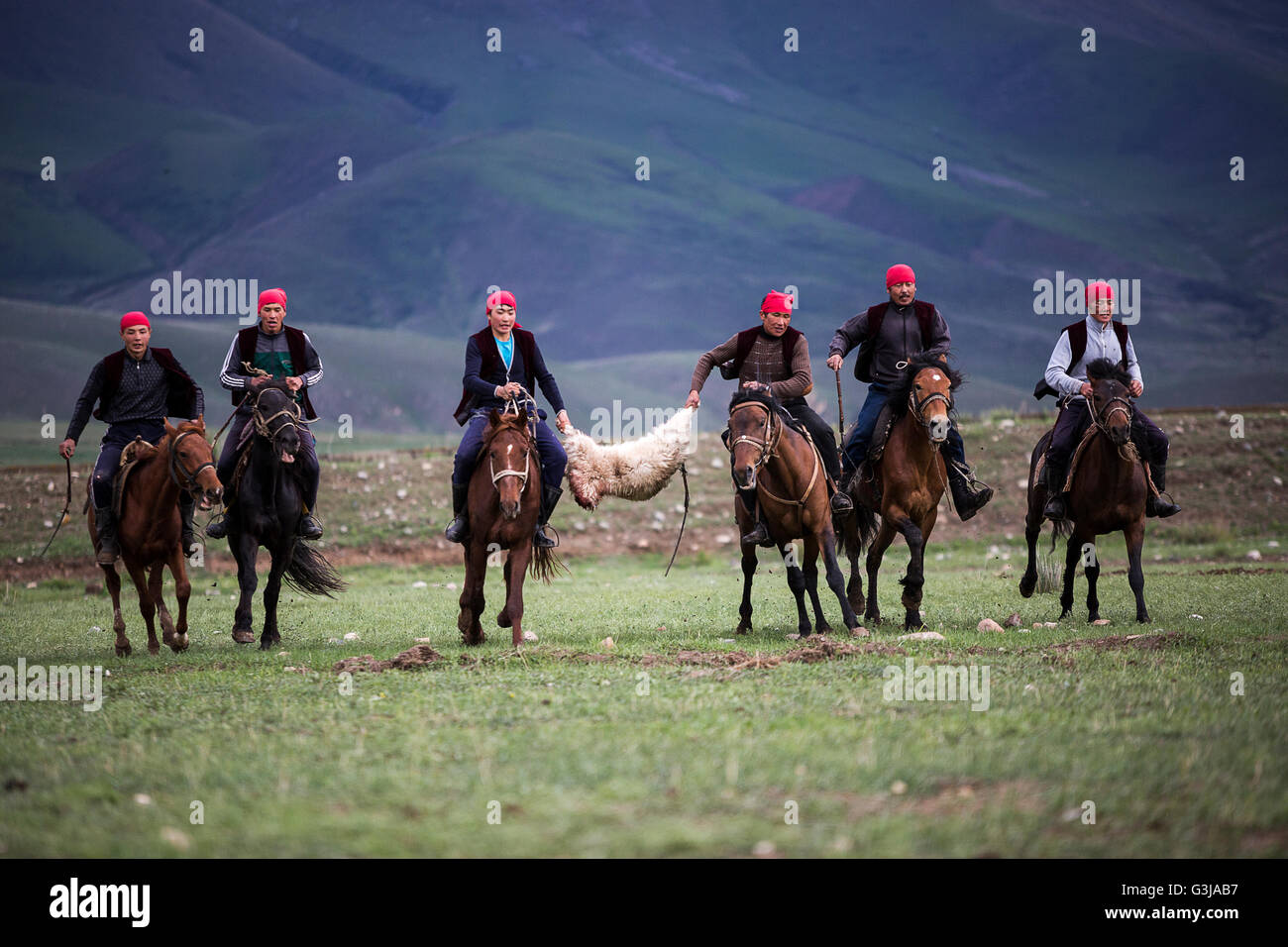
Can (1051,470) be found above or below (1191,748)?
above

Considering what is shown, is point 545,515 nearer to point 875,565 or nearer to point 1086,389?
point 875,565

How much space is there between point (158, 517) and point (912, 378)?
7.36m

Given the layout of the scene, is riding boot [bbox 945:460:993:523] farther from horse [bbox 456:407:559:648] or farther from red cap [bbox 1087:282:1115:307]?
horse [bbox 456:407:559:648]

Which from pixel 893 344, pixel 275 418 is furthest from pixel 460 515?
pixel 893 344

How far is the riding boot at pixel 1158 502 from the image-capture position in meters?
12.7

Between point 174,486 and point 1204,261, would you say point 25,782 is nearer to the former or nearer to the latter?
point 174,486

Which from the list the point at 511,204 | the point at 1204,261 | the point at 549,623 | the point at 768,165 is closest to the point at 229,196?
the point at 511,204

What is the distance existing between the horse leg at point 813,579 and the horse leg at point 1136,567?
118 inches

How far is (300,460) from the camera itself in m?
12.4

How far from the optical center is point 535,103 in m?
193

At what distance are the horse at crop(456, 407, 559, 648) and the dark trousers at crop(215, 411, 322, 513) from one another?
6.07ft

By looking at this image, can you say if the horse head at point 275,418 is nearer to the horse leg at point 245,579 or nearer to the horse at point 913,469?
the horse leg at point 245,579

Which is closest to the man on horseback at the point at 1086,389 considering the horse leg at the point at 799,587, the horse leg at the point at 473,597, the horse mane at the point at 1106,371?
the horse mane at the point at 1106,371

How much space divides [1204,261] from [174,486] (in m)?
155
